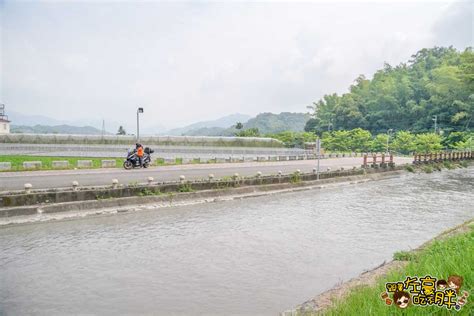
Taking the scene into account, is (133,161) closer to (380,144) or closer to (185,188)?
(185,188)

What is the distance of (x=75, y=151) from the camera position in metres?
33.3

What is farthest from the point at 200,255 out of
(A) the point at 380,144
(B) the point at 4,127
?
(A) the point at 380,144

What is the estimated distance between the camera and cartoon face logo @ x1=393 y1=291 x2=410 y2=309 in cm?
433

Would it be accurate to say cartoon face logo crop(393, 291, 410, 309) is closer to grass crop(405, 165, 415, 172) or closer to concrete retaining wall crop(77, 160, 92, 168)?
concrete retaining wall crop(77, 160, 92, 168)

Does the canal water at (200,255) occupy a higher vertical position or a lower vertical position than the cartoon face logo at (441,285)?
lower

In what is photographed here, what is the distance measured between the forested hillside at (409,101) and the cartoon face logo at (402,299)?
2436 inches

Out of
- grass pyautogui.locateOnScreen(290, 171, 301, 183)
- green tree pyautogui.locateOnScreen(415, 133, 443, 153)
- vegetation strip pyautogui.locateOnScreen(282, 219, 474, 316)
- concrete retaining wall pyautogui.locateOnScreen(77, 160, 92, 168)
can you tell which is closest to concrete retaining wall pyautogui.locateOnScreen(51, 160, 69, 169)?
concrete retaining wall pyautogui.locateOnScreen(77, 160, 92, 168)

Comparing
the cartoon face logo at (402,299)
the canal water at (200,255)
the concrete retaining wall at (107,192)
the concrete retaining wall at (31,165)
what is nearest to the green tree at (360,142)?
the concrete retaining wall at (107,192)

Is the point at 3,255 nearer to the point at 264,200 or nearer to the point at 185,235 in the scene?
the point at 185,235

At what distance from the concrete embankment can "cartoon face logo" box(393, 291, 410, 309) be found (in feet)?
37.8

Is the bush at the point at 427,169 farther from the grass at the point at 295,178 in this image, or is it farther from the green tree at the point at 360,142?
the green tree at the point at 360,142

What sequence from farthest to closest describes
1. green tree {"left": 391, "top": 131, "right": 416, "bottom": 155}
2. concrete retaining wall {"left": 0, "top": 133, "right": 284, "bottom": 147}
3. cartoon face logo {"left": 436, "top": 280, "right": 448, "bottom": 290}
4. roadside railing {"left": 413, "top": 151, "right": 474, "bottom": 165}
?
green tree {"left": 391, "top": 131, "right": 416, "bottom": 155} < roadside railing {"left": 413, "top": 151, "right": 474, "bottom": 165} < concrete retaining wall {"left": 0, "top": 133, "right": 284, "bottom": 147} < cartoon face logo {"left": 436, "top": 280, "right": 448, "bottom": 290}

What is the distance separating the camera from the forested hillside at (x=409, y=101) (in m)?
70.2

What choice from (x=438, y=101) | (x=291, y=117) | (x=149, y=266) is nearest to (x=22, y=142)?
(x=149, y=266)
